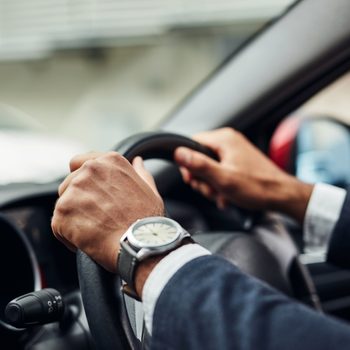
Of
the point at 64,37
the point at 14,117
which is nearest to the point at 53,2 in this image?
the point at 64,37

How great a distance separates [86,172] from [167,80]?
909 cm

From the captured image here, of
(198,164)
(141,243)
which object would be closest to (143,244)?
(141,243)

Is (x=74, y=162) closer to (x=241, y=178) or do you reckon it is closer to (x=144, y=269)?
(x=144, y=269)

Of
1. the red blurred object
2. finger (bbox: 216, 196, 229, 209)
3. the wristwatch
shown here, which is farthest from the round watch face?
the red blurred object

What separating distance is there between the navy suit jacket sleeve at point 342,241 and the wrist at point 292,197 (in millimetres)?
134

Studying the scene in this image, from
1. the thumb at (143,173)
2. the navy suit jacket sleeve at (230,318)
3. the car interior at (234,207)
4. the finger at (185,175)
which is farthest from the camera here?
the finger at (185,175)

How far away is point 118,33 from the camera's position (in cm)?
1052

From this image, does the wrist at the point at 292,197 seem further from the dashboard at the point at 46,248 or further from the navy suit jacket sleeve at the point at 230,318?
the navy suit jacket sleeve at the point at 230,318

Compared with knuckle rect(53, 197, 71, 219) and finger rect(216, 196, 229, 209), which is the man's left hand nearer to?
knuckle rect(53, 197, 71, 219)

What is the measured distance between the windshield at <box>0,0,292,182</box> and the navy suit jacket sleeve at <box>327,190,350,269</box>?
304 inches

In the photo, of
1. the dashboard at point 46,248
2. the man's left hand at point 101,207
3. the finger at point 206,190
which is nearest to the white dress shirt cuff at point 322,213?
the finger at point 206,190

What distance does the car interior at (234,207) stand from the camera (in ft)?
3.88

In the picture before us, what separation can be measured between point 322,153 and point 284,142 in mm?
149

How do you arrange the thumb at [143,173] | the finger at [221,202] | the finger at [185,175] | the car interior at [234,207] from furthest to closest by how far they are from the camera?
1. the finger at [221,202]
2. the finger at [185,175]
3. the car interior at [234,207]
4. the thumb at [143,173]
